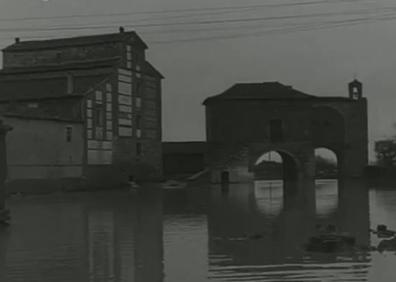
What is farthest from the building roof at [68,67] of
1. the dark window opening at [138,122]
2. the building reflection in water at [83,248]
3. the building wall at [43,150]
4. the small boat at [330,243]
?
the small boat at [330,243]

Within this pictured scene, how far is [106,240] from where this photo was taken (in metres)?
15.8

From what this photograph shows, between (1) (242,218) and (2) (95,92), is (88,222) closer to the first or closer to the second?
(1) (242,218)

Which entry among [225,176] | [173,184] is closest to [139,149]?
[173,184]

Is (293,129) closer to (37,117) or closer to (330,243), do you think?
(37,117)

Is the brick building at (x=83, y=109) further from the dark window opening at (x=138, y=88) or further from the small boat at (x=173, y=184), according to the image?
the small boat at (x=173, y=184)

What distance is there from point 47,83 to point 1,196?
120 feet

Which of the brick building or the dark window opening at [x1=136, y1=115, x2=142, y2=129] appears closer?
the brick building

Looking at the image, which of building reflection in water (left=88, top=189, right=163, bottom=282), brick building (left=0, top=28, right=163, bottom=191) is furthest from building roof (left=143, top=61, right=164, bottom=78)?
building reflection in water (left=88, top=189, right=163, bottom=282)

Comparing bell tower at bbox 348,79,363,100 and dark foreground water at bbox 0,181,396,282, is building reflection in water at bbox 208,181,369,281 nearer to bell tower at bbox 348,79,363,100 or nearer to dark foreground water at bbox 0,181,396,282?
dark foreground water at bbox 0,181,396,282

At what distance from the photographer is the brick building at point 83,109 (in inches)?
1796

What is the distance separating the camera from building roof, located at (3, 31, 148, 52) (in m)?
55.9

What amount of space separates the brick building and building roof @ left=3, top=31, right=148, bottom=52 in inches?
2.4

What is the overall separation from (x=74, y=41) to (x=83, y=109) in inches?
408

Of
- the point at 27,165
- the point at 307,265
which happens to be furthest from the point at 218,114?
the point at 307,265
